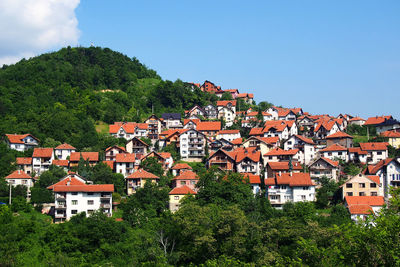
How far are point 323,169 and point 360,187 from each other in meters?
6.98

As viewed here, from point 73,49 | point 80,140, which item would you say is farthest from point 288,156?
point 73,49

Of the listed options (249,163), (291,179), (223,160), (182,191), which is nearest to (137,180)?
(182,191)

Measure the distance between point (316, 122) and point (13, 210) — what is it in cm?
5806

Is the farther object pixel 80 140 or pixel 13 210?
pixel 80 140

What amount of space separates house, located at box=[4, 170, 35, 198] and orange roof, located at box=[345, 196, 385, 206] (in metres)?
39.1

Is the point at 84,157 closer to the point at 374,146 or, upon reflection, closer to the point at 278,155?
the point at 278,155

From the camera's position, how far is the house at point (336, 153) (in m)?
64.6

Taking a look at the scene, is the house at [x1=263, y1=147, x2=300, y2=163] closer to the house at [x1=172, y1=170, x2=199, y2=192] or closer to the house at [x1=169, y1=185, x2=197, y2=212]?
the house at [x1=172, y1=170, x2=199, y2=192]

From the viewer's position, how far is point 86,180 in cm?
5584

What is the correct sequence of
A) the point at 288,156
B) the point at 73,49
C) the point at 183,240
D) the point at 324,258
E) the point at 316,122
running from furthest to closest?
the point at 73,49, the point at 316,122, the point at 288,156, the point at 183,240, the point at 324,258

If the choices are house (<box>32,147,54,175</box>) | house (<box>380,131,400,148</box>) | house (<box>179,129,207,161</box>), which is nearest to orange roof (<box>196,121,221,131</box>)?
house (<box>179,129,207,161</box>)

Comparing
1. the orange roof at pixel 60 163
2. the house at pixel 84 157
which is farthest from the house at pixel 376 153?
the orange roof at pixel 60 163

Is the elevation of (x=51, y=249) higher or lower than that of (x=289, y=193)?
lower

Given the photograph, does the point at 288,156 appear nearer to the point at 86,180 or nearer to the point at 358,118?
the point at 86,180
